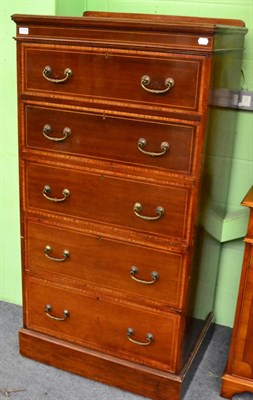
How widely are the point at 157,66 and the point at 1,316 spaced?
1552 mm

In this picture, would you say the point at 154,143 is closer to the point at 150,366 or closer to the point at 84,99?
the point at 84,99

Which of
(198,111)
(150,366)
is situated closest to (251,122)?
(198,111)

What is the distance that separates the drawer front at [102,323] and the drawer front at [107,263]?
8cm

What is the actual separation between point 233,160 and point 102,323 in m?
0.93

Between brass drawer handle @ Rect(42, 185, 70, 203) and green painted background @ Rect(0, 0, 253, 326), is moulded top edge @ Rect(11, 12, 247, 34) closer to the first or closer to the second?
green painted background @ Rect(0, 0, 253, 326)

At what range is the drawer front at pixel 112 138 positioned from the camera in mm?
1679

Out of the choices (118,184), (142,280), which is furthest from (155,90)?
(142,280)

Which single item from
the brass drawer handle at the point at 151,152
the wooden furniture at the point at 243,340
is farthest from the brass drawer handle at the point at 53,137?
the wooden furniture at the point at 243,340

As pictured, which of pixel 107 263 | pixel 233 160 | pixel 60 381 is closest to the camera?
pixel 107 263

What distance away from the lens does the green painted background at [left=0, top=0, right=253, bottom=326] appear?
212cm

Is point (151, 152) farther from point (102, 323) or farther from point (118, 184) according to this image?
point (102, 323)

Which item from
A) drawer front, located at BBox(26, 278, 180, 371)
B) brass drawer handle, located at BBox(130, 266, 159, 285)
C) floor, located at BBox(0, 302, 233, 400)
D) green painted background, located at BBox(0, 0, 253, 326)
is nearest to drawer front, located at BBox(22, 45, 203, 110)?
green painted background, located at BBox(0, 0, 253, 326)

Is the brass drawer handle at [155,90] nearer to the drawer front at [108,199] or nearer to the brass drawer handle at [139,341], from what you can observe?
the drawer front at [108,199]

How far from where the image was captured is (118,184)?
181 centimetres
